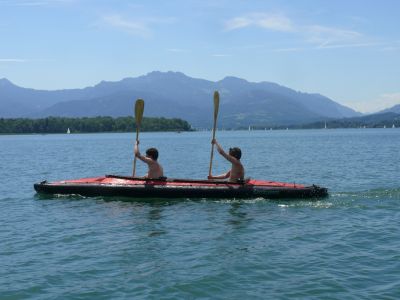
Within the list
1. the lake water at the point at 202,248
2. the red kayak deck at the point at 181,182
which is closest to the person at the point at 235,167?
the red kayak deck at the point at 181,182

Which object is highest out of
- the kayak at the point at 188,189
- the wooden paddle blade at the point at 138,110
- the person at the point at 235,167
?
the wooden paddle blade at the point at 138,110

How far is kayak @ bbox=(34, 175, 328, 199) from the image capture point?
74.8ft

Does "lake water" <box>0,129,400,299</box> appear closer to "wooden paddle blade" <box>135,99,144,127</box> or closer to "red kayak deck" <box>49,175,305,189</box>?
"red kayak deck" <box>49,175,305,189</box>

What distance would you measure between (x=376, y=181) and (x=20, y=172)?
2906cm

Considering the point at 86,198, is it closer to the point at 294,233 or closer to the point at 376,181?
the point at 294,233

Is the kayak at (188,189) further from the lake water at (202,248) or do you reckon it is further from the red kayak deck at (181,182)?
the lake water at (202,248)

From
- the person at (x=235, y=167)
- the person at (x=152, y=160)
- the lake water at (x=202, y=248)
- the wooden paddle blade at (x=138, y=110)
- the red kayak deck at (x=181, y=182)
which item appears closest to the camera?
the lake water at (x=202, y=248)

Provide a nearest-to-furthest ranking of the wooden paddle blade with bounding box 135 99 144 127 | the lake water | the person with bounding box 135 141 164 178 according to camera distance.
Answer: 1. the lake water
2. the person with bounding box 135 141 164 178
3. the wooden paddle blade with bounding box 135 99 144 127

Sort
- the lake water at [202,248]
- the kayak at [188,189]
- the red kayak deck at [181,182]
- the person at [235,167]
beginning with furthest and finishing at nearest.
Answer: the red kayak deck at [181,182] < the kayak at [188,189] < the person at [235,167] < the lake water at [202,248]

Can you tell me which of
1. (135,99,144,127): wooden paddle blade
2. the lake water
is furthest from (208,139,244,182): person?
(135,99,144,127): wooden paddle blade

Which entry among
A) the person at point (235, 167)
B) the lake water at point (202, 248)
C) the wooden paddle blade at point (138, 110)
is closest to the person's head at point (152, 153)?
the lake water at point (202, 248)

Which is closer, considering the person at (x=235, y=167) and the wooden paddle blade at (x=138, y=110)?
the person at (x=235, y=167)

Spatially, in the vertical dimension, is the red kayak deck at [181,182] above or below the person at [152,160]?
below

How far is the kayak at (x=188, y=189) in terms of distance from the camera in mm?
22812
